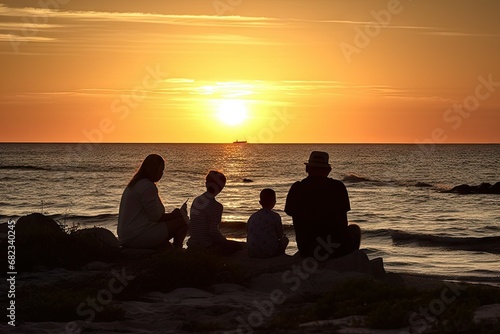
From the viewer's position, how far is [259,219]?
438 inches

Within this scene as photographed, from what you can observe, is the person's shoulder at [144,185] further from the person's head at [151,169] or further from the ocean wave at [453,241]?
the ocean wave at [453,241]

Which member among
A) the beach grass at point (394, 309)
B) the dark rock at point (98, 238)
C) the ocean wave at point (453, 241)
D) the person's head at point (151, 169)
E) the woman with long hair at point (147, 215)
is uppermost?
the person's head at point (151, 169)

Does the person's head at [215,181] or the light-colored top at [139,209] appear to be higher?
the person's head at [215,181]

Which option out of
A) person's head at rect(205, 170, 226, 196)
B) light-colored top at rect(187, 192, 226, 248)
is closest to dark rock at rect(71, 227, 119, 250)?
light-colored top at rect(187, 192, 226, 248)

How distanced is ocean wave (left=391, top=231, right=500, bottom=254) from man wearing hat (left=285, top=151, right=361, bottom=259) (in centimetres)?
1280

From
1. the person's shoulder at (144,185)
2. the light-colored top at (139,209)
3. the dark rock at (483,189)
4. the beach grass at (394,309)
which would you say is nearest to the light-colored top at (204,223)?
the light-colored top at (139,209)

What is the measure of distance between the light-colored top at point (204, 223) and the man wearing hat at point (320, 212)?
146 centimetres

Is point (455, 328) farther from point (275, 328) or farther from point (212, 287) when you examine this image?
point (212, 287)

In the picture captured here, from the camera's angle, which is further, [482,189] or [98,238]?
[482,189]

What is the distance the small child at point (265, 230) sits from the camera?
1112 centimetres

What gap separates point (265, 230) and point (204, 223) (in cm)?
116

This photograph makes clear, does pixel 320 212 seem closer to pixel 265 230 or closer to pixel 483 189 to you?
pixel 265 230

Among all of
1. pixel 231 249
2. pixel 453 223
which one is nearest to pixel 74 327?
pixel 231 249

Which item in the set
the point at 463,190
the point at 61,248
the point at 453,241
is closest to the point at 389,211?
the point at 453,241
